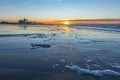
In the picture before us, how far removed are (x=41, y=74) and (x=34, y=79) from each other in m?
0.57

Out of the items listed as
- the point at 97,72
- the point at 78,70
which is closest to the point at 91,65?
the point at 78,70

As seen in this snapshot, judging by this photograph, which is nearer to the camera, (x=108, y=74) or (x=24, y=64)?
(x=108, y=74)

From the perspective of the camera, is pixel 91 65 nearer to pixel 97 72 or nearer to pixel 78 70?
pixel 78 70

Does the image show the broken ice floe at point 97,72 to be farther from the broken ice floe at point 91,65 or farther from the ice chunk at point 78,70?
the broken ice floe at point 91,65

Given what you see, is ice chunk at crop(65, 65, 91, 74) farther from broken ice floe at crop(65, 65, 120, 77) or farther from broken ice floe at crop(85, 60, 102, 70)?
broken ice floe at crop(85, 60, 102, 70)

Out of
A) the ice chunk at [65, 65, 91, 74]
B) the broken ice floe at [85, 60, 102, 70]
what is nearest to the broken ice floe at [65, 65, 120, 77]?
the ice chunk at [65, 65, 91, 74]

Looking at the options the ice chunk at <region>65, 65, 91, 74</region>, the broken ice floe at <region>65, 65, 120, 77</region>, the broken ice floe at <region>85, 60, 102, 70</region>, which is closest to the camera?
the broken ice floe at <region>65, 65, 120, 77</region>

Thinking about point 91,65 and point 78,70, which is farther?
point 91,65

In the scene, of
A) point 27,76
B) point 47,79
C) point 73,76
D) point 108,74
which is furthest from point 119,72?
point 27,76

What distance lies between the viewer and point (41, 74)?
6.72m

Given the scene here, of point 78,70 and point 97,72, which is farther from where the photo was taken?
point 78,70

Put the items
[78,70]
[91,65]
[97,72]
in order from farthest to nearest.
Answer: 1. [91,65]
2. [78,70]
3. [97,72]

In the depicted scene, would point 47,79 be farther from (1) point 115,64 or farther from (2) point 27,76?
(1) point 115,64

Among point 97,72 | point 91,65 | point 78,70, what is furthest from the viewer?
point 91,65
